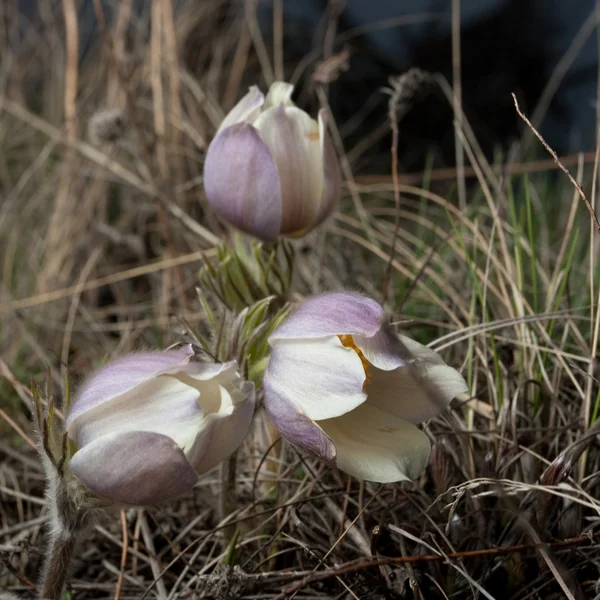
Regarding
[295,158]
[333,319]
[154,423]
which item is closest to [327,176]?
[295,158]

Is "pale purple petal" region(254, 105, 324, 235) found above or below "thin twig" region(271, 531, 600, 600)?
above

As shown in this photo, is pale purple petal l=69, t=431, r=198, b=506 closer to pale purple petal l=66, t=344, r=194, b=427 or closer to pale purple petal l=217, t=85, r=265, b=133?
pale purple petal l=66, t=344, r=194, b=427

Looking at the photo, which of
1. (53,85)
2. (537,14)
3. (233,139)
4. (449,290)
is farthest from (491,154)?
(233,139)

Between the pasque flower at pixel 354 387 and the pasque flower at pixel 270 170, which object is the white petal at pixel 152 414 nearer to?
the pasque flower at pixel 354 387

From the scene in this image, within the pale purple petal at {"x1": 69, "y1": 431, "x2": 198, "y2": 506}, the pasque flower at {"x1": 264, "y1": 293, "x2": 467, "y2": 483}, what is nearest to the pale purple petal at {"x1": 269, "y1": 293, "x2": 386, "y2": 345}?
the pasque flower at {"x1": 264, "y1": 293, "x2": 467, "y2": 483}

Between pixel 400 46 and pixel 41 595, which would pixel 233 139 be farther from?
pixel 400 46
